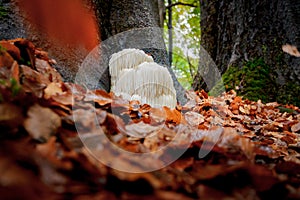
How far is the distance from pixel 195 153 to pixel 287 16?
3593 millimetres

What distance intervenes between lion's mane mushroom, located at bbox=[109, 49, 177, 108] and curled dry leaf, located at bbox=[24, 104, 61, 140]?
4.27ft

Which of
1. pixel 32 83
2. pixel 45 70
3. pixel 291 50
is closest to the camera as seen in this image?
pixel 32 83

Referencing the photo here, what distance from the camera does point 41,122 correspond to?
0.82 m

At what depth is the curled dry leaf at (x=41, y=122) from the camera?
783 millimetres

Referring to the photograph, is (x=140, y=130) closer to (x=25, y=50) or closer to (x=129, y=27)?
(x=25, y=50)

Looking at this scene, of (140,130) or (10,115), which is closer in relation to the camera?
(10,115)

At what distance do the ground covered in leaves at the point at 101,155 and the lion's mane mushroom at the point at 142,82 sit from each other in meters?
0.86

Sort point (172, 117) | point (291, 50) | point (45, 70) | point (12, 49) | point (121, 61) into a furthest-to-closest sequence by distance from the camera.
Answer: point (291, 50) < point (121, 61) < point (172, 117) < point (45, 70) < point (12, 49)

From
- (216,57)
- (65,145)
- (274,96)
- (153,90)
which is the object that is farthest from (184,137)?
(216,57)

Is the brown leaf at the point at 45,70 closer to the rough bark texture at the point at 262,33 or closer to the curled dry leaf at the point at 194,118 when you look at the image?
the curled dry leaf at the point at 194,118

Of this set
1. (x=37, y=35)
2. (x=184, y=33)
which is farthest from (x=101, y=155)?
(x=184, y=33)

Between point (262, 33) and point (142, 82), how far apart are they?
2.61 meters

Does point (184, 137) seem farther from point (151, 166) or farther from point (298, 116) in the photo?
point (298, 116)

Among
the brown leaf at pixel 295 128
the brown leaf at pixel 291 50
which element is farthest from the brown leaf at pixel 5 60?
the brown leaf at pixel 291 50
